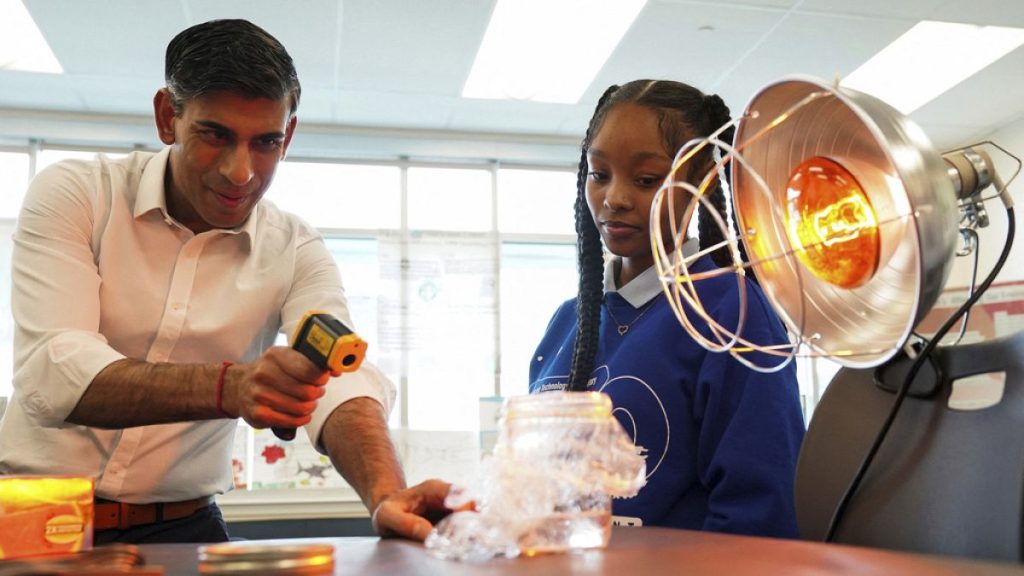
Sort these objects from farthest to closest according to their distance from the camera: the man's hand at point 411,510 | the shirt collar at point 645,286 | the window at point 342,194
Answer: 1. the window at point 342,194
2. the shirt collar at point 645,286
3. the man's hand at point 411,510

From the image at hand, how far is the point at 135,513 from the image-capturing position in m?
1.30

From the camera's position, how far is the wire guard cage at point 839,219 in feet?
1.72

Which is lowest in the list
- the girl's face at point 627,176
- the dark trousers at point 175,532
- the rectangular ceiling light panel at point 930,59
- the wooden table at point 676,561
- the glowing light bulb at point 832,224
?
the dark trousers at point 175,532

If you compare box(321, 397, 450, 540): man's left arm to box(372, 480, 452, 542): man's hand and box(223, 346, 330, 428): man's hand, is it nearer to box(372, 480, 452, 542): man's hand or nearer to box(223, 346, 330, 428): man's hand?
box(372, 480, 452, 542): man's hand

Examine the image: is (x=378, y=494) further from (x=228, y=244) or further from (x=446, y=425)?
(x=446, y=425)

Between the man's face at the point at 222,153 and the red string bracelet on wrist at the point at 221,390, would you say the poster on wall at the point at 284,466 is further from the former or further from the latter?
the red string bracelet on wrist at the point at 221,390

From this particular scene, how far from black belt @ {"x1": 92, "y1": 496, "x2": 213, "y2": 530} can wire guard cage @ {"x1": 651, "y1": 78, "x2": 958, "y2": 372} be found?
3.14 ft

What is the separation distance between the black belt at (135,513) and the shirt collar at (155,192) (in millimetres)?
427

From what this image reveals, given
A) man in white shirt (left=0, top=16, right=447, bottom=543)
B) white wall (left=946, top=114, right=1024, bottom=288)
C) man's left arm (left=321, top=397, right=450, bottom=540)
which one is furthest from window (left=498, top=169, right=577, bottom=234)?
man's left arm (left=321, top=397, right=450, bottom=540)

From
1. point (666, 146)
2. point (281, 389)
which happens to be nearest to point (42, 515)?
point (281, 389)

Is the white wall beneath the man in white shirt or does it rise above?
above

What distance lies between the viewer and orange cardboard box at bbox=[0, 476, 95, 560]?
65 cm

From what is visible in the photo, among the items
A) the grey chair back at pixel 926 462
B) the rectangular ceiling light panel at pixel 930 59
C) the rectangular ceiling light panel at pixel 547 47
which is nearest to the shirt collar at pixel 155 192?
the grey chair back at pixel 926 462

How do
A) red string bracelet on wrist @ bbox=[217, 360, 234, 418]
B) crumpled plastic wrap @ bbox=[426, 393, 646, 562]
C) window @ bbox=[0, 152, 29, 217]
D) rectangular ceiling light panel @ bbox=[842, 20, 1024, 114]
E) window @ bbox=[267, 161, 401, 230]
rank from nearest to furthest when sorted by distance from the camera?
1. crumpled plastic wrap @ bbox=[426, 393, 646, 562]
2. red string bracelet on wrist @ bbox=[217, 360, 234, 418]
3. rectangular ceiling light panel @ bbox=[842, 20, 1024, 114]
4. window @ bbox=[0, 152, 29, 217]
5. window @ bbox=[267, 161, 401, 230]
